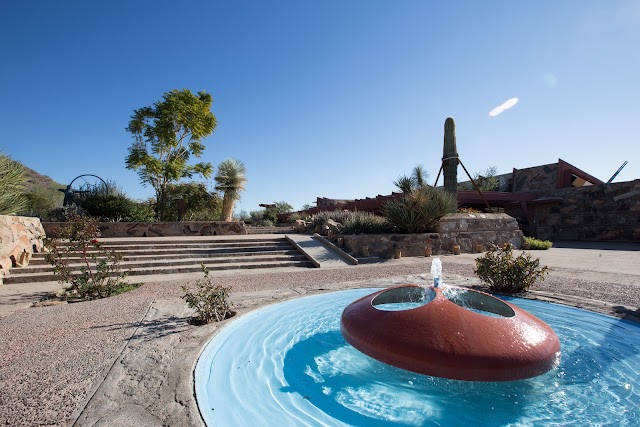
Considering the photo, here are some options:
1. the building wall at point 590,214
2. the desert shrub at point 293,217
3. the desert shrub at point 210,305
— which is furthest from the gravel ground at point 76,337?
the desert shrub at point 293,217

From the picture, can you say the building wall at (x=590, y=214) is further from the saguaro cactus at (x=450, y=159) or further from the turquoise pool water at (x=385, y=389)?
the turquoise pool water at (x=385, y=389)

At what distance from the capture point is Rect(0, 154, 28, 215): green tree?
739 centimetres

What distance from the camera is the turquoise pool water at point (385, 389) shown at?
6.60ft

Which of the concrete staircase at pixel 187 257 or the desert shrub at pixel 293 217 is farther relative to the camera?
the desert shrub at pixel 293 217

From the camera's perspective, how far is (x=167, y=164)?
15805 mm

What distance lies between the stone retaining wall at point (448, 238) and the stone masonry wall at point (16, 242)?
8070 millimetres

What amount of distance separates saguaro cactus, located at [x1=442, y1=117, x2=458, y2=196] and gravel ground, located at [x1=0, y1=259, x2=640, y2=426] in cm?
662

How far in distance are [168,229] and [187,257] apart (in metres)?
3.79

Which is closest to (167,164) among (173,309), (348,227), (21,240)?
(21,240)

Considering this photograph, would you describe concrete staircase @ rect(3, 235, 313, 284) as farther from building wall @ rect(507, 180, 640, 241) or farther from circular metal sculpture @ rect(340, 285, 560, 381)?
building wall @ rect(507, 180, 640, 241)

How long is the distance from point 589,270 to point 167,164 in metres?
17.2

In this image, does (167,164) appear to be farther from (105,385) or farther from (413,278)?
(105,385)

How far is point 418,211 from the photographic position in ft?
33.2

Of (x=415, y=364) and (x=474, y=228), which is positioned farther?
(x=474, y=228)
